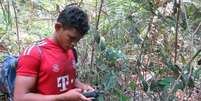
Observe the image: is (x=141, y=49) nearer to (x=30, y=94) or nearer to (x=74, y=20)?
(x=74, y=20)

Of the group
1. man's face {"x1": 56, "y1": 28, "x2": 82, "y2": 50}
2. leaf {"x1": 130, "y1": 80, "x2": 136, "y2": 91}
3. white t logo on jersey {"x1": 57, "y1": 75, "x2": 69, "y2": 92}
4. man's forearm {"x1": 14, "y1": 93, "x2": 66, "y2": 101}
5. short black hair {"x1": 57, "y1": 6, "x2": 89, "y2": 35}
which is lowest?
leaf {"x1": 130, "y1": 80, "x2": 136, "y2": 91}

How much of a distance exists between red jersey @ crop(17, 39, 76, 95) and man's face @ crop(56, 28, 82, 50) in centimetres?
5

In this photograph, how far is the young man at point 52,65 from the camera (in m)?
2.08

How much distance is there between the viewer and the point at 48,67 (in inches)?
83.4

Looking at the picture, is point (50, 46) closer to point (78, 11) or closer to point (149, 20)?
point (78, 11)

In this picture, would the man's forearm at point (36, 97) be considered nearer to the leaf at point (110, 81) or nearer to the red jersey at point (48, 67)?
the red jersey at point (48, 67)

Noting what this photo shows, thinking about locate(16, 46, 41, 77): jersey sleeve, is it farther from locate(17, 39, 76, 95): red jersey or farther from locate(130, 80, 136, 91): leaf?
locate(130, 80, 136, 91): leaf

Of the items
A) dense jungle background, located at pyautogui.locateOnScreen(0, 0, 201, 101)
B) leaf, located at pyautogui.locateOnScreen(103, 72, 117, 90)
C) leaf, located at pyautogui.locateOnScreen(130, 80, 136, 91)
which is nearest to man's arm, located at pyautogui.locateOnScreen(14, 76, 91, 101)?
dense jungle background, located at pyautogui.locateOnScreen(0, 0, 201, 101)

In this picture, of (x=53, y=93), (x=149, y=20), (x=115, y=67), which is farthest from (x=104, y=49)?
(x=53, y=93)

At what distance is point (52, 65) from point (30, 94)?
17 cm

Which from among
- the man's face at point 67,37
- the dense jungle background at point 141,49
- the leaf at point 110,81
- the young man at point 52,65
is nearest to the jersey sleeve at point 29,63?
the young man at point 52,65

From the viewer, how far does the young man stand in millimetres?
2078

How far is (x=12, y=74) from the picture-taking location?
2.29m

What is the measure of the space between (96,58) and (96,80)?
15 centimetres
